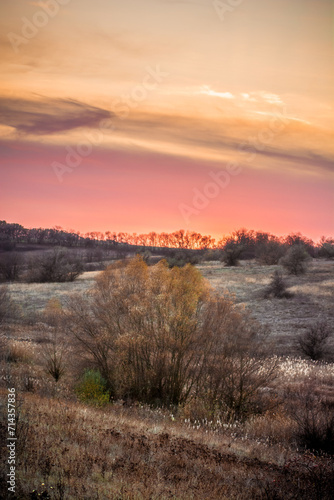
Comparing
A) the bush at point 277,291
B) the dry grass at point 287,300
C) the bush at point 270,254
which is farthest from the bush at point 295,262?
the bush at point 270,254

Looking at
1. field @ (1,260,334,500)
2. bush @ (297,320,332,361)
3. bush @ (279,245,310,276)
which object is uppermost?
bush @ (279,245,310,276)

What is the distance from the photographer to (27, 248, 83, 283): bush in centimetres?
6825

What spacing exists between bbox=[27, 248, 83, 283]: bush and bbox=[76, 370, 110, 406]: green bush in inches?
1988

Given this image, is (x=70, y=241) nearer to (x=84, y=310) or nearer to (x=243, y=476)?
(x=84, y=310)

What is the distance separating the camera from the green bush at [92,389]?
16750mm

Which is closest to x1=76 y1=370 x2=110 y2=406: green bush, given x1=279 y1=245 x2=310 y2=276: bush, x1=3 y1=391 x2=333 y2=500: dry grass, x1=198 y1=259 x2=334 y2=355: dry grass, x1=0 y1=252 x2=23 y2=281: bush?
x1=3 y1=391 x2=333 y2=500: dry grass

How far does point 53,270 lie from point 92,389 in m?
53.7

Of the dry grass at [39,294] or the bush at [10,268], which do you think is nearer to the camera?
the dry grass at [39,294]

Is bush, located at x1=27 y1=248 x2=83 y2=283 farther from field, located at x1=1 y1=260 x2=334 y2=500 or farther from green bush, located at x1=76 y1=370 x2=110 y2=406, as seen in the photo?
green bush, located at x1=76 y1=370 x2=110 y2=406

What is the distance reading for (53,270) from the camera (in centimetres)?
6850

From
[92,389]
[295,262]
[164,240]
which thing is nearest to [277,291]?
[295,262]

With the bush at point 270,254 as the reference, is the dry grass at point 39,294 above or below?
below

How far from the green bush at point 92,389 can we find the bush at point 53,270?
50504 mm

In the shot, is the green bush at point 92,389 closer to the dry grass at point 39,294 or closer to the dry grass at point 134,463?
the dry grass at point 134,463
